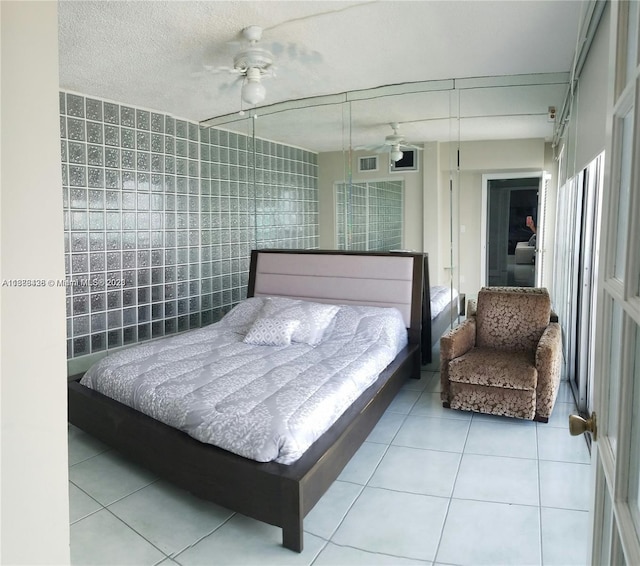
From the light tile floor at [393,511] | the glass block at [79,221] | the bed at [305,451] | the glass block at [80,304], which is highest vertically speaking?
the glass block at [79,221]

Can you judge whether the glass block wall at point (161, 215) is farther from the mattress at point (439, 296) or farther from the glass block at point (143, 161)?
the mattress at point (439, 296)

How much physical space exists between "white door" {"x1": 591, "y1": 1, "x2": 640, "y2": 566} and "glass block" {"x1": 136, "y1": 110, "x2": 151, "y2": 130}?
4.27 metres

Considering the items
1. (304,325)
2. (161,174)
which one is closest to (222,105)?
(161,174)

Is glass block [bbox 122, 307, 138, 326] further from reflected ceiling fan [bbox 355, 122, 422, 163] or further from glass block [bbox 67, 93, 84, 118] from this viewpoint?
reflected ceiling fan [bbox 355, 122, 422, 163]

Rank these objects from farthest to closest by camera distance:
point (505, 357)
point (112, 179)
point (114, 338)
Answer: point (114, 338) < point (112, 179) < point (505, 357)

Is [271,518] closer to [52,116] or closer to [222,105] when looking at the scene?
[52,116]

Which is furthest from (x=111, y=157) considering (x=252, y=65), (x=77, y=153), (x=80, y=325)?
(x=252, y=65)

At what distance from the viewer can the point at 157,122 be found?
467 cm

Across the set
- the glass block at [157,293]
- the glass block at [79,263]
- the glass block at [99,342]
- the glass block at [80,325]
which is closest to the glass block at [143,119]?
the glass block at [79,263]

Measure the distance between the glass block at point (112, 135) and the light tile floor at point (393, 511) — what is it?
252cm

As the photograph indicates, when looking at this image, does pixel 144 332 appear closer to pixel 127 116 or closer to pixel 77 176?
pixel 77 176

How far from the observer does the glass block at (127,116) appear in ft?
14.3

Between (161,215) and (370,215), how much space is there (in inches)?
79.4

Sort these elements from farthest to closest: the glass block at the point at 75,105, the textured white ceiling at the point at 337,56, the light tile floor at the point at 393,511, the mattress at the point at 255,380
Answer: the glass block at the point at 75,105
the textured white ceiling at the point at 337,56
the mattress at the point at 255,380
the light tile floor at the point at 393,511
